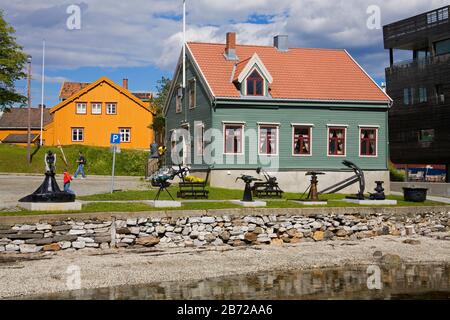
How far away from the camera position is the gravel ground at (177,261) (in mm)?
12625

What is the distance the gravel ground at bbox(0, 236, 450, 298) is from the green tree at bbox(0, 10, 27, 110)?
26133 millimetres

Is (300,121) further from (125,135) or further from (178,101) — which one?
(125,135)

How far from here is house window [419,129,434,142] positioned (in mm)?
37094

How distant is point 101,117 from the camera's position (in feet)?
168

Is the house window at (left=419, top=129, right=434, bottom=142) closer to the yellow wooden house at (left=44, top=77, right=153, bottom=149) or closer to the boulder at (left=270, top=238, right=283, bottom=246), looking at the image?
→ the boulder at (left=270, top=238, right=283, bottom=246)

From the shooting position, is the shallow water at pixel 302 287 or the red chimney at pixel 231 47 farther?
the red chimney at pixel 231 47

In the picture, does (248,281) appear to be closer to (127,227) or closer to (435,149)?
(127,227)

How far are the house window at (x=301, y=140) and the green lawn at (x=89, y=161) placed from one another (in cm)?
1467

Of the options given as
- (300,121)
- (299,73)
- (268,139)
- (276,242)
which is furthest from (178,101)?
(276,242)

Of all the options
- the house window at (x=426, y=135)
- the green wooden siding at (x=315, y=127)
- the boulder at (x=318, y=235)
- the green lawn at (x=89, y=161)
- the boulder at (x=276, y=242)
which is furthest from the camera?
the green lawn at (x=89, y=161)

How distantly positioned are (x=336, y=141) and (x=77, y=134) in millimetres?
28324

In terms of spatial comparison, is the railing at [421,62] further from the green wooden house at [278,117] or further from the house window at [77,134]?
the house window at [77,134]

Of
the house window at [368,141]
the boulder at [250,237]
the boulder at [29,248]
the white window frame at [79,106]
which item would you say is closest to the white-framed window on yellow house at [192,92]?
the house window at [368,141]
